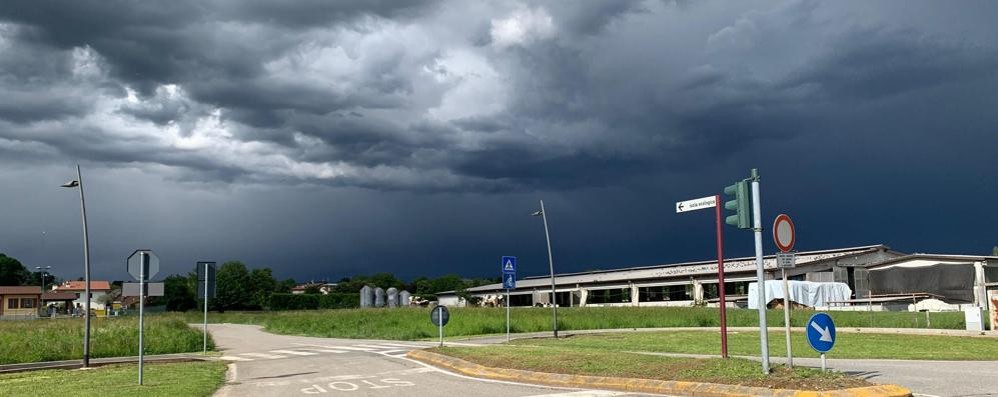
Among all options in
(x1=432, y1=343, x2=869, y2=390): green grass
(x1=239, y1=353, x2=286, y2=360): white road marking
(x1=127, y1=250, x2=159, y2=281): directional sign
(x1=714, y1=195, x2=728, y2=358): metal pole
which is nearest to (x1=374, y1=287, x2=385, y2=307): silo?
(x1=239, y1=353, x2=286, y2=360): white road marking

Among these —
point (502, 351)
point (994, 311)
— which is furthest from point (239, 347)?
point (994, 311)

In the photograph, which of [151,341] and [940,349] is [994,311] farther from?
[151,341]

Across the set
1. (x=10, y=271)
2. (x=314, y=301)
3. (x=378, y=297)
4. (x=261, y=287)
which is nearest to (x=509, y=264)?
(x=378, y=297)

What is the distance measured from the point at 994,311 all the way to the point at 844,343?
7719 mm

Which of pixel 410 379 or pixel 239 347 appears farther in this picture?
pixel 239 347

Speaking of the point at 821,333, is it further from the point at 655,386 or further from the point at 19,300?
the point at 19,300

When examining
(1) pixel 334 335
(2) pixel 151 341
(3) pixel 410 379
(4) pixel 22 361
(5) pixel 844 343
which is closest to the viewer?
(3) pixel 410 379

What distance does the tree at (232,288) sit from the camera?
131875mm

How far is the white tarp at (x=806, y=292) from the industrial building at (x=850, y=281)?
1.31 metres

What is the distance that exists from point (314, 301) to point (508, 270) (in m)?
86.3

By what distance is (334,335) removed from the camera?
141ft

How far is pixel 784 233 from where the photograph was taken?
1191cm

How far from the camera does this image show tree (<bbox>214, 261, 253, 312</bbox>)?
132m

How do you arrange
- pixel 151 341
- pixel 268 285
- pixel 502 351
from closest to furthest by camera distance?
1. pixel 502 351
2. pixel 151 341
3. pixel 268 285
